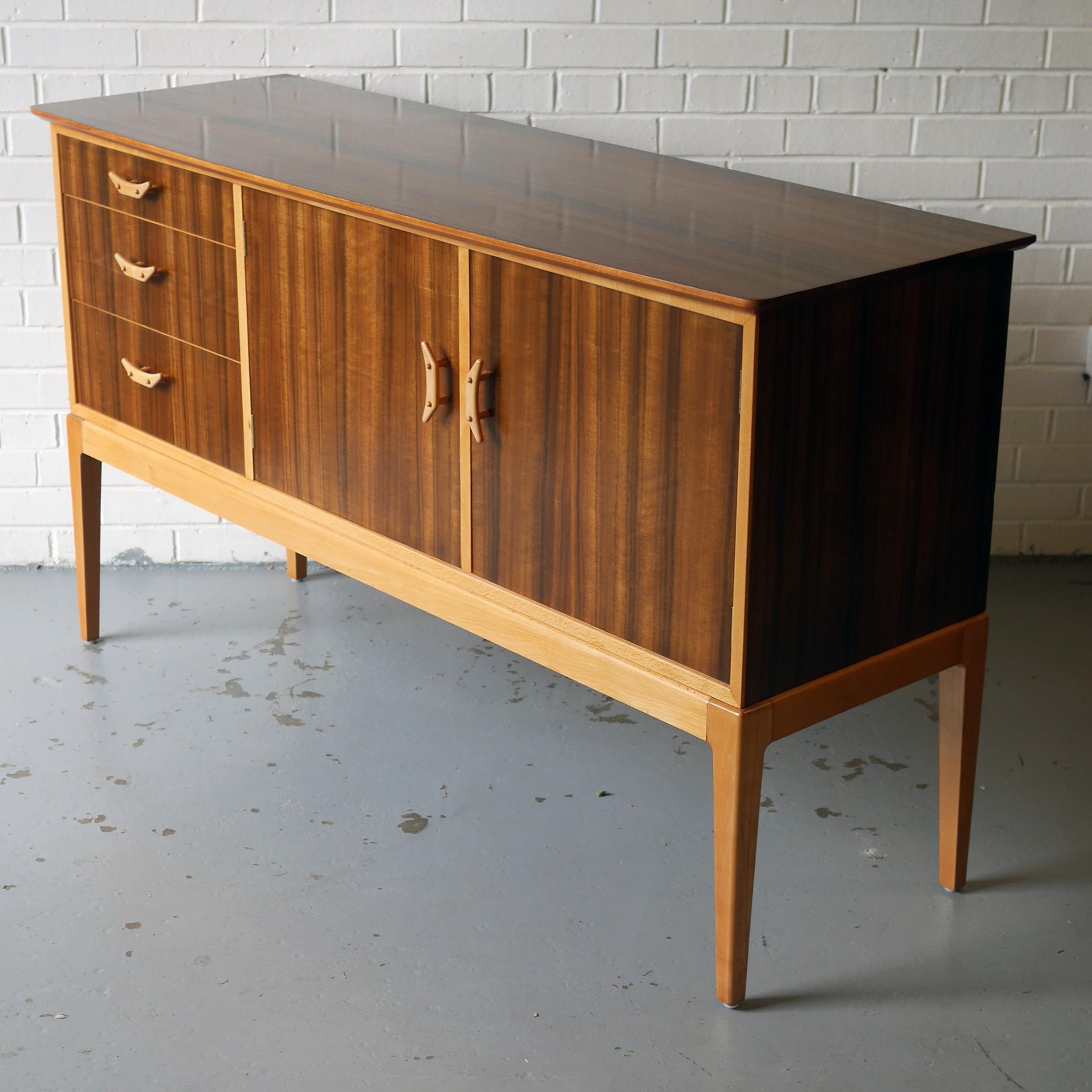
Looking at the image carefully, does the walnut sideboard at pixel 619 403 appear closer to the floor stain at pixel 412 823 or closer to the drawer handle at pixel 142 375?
the drawer handle at pixel 142 375

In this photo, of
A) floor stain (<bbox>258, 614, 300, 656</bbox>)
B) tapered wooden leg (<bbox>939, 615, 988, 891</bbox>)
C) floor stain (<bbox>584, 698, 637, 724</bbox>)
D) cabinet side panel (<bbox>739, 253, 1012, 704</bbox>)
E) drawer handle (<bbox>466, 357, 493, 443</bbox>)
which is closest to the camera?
cabinet side panel (<bbox>739, 253, 1012, 704</bbox>)

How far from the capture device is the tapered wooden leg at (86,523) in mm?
2775

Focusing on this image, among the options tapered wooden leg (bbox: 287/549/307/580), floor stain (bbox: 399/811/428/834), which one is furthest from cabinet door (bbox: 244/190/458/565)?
tapered wooden leg (bbox: 287/549/307/580)

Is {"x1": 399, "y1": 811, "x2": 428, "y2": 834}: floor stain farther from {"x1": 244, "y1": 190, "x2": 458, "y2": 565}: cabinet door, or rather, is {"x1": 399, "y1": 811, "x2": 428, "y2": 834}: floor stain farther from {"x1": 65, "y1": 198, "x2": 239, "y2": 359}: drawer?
{"x1": 65, "y1": 198, "x2": 239, "y2": 359}: drawer

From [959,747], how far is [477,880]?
28.2 inches

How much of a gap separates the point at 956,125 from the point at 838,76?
0.26m

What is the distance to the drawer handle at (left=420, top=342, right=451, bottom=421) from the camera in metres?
2.01

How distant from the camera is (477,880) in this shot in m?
2.17

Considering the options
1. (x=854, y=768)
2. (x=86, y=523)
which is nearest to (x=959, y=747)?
(x=854, y=768)

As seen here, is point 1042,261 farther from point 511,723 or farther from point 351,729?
point 351,729

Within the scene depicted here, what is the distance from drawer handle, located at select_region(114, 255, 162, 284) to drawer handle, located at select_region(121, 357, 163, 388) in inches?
5.9

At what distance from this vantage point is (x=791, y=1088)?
1.78m

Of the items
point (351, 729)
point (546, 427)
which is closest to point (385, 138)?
point (546, 427)

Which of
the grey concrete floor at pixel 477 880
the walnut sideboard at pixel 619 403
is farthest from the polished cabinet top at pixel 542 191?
the grey concrete floor at pixel 477 880
